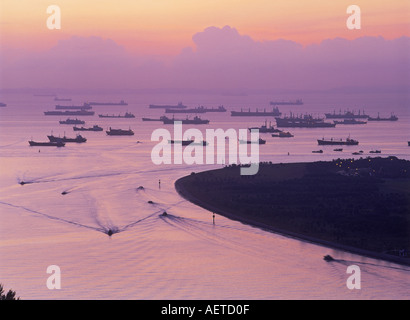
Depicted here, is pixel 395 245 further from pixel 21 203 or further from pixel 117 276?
pixel 21 203

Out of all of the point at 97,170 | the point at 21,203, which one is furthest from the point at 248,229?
the point at 97,170

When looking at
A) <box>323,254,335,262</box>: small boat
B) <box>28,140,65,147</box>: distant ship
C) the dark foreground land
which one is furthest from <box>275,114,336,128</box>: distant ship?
<box>323,254,335,262</box>: small boat

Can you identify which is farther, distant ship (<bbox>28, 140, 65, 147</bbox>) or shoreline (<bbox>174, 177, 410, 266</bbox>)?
distant ship (<bbox>28, 140, 65, 147</bbox>)

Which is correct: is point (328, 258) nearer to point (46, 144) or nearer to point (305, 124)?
point (46, 144)

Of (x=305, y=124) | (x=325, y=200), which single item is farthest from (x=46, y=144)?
(x=305, y=124)

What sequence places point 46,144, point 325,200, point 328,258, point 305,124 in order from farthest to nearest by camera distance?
point 305,124 → point 46,144 → point 325,200 → point 328,258

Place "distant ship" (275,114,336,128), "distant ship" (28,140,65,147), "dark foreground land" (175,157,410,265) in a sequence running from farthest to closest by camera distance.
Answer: "distant ship" (275,114,336,128) < "distant ship" (28,140,65,147) < "dark foreground land" (175,157,410,265)

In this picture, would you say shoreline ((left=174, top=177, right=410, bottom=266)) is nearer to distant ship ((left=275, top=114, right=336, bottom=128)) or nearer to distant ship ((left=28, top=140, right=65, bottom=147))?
distant ship ((left=28, top=140, right=65, bottom=147))

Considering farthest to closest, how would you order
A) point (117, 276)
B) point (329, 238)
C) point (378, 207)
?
point (378, 207)
point (329, 238)
point (117, 276)

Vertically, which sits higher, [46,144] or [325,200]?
[46,144]
